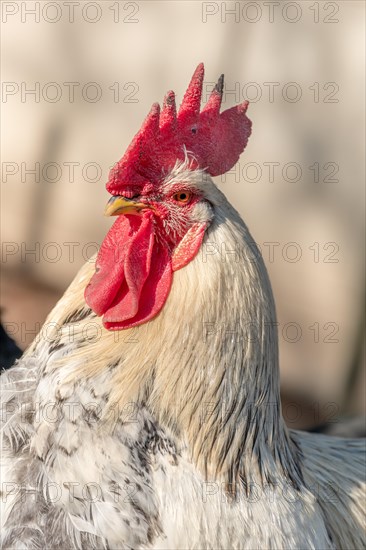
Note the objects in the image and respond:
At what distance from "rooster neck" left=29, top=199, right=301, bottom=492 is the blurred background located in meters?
2.99

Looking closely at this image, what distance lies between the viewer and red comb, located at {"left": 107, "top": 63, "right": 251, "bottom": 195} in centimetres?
267

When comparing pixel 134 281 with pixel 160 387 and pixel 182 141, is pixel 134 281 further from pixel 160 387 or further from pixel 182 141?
pixel 182 141

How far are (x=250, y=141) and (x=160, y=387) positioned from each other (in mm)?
3332

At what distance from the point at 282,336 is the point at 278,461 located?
291cm

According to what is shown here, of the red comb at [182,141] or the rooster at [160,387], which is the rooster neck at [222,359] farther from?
the red comb at [182,141]

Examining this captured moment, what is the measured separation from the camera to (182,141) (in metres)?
2.78

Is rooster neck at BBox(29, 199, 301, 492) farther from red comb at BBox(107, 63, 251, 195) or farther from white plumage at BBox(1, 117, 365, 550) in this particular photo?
red comb at BBox(107, 63, 251, 195)

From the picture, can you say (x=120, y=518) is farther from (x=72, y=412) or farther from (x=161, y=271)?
(x=161, y=271)

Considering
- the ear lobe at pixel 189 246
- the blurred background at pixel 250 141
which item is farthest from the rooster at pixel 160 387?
the blurred background at pixel 250 141

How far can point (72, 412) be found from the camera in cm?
273

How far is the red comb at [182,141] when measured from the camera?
2674mm

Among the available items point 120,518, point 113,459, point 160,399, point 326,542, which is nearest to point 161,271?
point 160,399

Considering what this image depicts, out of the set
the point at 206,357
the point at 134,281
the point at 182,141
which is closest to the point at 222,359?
the point at 206,357

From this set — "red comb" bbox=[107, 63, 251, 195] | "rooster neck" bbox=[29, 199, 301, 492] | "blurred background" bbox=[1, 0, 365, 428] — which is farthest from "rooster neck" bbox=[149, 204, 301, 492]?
"blurred background" bbox=[1, 0, 365, 428]
